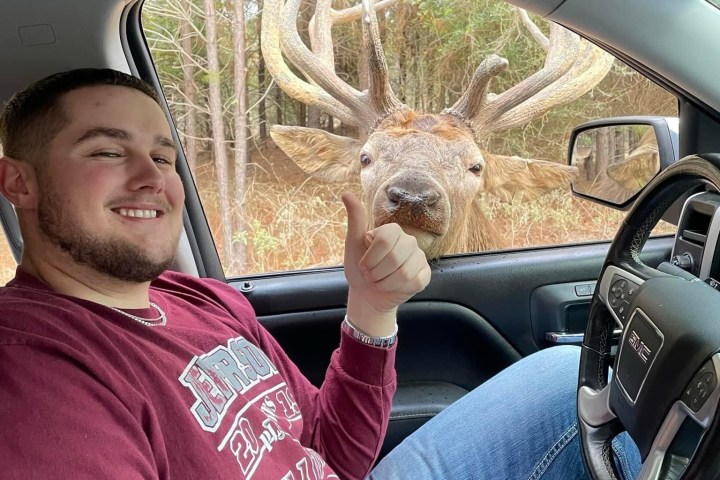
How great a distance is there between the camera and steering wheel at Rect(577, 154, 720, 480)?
3.34 ft

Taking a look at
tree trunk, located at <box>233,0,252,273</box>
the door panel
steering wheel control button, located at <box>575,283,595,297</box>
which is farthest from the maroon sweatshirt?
tree trunk, located at <box>233,0,252,273</box>

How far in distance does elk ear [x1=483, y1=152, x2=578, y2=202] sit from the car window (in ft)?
0.08

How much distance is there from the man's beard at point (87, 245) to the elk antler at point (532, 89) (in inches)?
79.4

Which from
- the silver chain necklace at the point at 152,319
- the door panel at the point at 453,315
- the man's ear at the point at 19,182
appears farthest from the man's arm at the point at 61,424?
the door panel at the point at 453,315

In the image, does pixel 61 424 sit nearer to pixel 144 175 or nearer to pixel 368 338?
pixel 144 175

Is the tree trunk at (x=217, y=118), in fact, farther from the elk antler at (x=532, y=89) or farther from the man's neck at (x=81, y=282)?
the man's neck at (x=81, y=282)

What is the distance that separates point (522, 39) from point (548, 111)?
0.47 metres

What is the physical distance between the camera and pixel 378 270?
139 cm

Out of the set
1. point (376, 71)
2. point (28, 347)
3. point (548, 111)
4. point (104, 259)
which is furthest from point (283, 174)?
point (28, 347)

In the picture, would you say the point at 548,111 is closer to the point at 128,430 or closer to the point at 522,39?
the point at 522,39

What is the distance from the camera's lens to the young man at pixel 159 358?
1.01 metres

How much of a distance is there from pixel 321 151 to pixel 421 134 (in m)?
0.59

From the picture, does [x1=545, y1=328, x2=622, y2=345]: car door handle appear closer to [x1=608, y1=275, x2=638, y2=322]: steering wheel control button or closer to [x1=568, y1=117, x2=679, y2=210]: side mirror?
[x1=568, y1=117, x2=679, y2=210]: side mirror

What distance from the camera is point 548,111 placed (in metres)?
3.26
